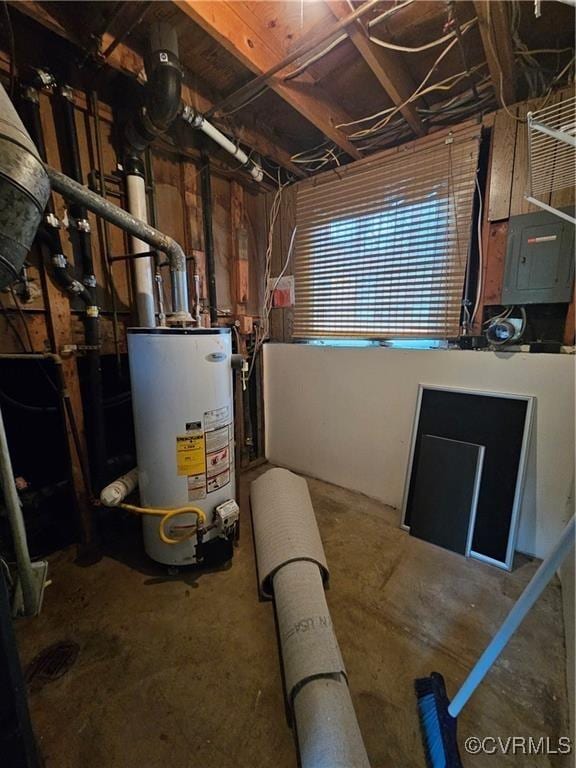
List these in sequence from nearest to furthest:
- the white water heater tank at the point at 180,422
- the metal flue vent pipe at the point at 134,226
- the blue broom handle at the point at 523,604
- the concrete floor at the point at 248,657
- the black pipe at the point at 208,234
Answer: the blue broom handle at the point at 523,604 → the concrete floor at the point at 248,657 → the metal flue vent pipe at the point at 134,226 → the white water heater tank at the point at 180,422 → the black pipe at the point at 208,234

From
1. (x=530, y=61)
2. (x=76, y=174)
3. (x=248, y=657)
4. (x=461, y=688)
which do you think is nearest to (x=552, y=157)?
(x=530, y=61)

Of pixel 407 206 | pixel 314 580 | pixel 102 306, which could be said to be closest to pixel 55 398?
pixel 102 306

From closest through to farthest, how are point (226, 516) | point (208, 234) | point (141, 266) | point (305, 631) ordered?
1. point (305, 631)
2. point (226, 516)
3. point (141, 266)
4. point (208, 234)

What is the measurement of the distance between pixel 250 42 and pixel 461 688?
2484mm

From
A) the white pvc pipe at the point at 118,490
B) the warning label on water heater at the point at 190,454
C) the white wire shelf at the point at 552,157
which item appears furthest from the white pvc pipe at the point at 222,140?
the white pvc pipe at the point at 118,490

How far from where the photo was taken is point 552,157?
4.20ft

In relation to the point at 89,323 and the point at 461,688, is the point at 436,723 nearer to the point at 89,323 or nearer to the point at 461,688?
the point at 461,688

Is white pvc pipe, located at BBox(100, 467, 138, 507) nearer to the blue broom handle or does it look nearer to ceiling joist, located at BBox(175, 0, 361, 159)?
the blue broom handle

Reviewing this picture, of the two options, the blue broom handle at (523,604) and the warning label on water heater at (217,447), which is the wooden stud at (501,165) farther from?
the warning label on water heater at (217,447)

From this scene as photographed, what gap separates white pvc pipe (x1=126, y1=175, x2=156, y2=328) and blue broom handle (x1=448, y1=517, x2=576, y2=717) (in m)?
1.95

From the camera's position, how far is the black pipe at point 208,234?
2.19m

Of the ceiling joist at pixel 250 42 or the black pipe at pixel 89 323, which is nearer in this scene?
the ceiling joist at pixel 250 42

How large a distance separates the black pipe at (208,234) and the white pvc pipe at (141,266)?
490 millimetres

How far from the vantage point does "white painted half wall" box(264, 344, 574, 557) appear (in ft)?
5.10
